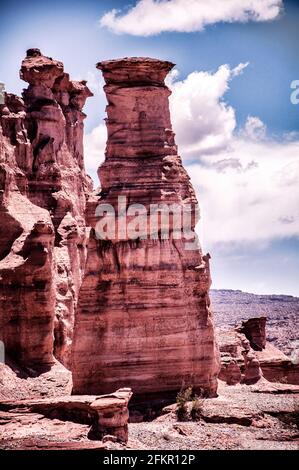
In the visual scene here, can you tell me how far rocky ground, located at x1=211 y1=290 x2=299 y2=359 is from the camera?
11200 cm

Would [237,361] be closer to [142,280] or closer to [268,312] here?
[142,280]

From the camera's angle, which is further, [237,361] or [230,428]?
[237,361]

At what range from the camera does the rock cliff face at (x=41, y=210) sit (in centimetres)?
5450

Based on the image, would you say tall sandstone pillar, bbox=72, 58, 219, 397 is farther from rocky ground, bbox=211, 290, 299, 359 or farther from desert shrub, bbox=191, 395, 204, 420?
rocky ground, bbox=211, 290, 299, 359

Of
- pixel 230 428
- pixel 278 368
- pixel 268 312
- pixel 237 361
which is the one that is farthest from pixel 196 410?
pixel 268 312

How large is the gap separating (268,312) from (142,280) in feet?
351

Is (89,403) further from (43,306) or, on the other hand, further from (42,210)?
(42,210)

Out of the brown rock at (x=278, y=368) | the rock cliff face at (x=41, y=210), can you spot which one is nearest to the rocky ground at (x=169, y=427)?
the rock cliff face at (x=41, y=210)

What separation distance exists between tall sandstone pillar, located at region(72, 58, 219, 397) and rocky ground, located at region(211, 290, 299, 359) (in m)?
52.6

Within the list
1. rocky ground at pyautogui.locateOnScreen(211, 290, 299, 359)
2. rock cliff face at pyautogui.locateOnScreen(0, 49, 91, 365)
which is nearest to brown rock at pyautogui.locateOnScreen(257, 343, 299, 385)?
rock cliff face at pyautogui.locateOnScreen(0, 49, 91, 365)

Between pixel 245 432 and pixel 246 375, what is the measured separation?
24.5 metres

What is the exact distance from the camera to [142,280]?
142 ft

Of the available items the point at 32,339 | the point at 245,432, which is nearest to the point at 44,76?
the point at 32,339

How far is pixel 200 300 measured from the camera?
145 feet
